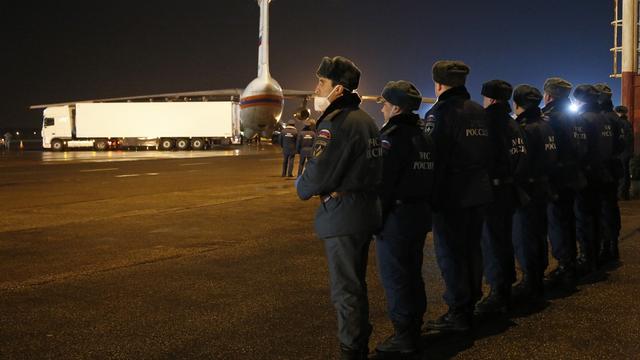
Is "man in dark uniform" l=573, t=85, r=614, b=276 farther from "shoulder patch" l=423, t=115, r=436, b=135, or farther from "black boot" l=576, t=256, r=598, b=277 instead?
"shoulder patch" l=423, t=115, r=436, b=135

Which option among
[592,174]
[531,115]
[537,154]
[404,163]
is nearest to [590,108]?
[592,174]

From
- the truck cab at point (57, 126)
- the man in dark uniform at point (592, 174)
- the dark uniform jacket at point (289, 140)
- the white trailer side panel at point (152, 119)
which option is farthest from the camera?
the truck cab at point (57, 126)

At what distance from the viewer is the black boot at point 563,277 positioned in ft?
21.6

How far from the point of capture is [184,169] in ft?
80.2

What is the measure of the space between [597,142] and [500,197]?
2355 millimetres

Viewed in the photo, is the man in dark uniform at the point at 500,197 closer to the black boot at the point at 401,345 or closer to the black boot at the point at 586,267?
the black boot at the point at 401,345

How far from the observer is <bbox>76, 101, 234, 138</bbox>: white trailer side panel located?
164 feet

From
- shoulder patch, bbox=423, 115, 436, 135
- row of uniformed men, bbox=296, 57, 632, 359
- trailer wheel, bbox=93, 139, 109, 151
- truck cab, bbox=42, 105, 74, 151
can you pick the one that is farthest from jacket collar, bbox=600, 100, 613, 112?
truck cab, bbox=42, 105, 74, 151

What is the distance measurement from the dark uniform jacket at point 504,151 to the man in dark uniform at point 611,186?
95.9 inches

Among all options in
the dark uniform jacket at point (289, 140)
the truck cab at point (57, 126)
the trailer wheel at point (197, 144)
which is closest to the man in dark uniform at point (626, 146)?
the dark uniform jacket at point (289, 140)

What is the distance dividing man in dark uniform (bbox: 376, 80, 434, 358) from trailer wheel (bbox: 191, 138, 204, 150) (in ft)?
156

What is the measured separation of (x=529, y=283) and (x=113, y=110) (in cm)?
4730

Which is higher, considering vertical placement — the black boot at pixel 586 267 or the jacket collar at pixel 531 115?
the jacket collar at pixel 531 115

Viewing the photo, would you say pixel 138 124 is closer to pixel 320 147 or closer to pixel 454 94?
pixel 454 94
